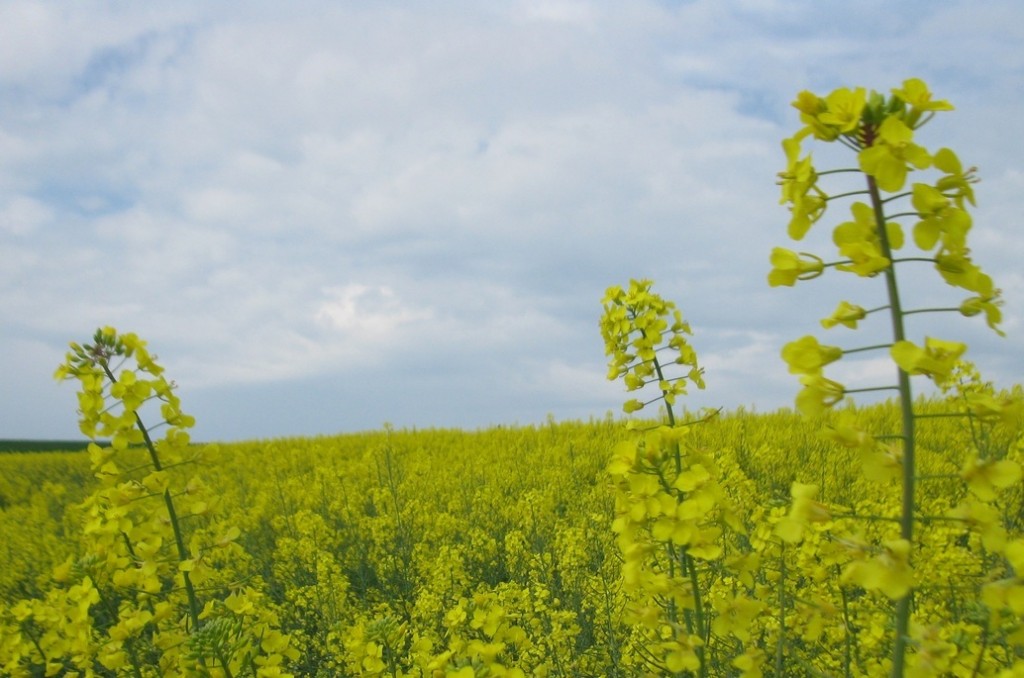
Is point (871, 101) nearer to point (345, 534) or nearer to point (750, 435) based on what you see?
point (345, 534)

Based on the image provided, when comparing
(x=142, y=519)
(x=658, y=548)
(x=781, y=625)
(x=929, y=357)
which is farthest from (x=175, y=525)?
(x=929, y=357)

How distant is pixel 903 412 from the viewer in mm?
1536

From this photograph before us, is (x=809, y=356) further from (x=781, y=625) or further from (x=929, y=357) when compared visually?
(x=781, y=625)

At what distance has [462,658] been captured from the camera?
231 cm

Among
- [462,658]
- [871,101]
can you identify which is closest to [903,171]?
[871,101]

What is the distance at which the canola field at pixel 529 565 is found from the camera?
2323mm

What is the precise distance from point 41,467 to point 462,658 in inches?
714

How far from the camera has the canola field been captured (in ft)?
7.62

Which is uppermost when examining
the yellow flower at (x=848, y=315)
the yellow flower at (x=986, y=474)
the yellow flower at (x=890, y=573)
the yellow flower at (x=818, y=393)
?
the yellow flower at (x=848, y=315)

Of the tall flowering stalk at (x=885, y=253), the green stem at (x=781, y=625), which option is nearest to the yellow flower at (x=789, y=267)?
the tall flowering stalk at (x=885, y=253)

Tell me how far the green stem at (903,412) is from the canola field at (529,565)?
0.17 ft

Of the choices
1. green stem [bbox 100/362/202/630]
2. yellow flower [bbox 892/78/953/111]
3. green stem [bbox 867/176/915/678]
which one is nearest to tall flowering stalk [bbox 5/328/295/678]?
green stem [bbox 100/362/202/630]

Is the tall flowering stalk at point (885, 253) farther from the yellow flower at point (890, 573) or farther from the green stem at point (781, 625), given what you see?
the green stem at point (781, 625)

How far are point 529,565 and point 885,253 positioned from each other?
450 cm
